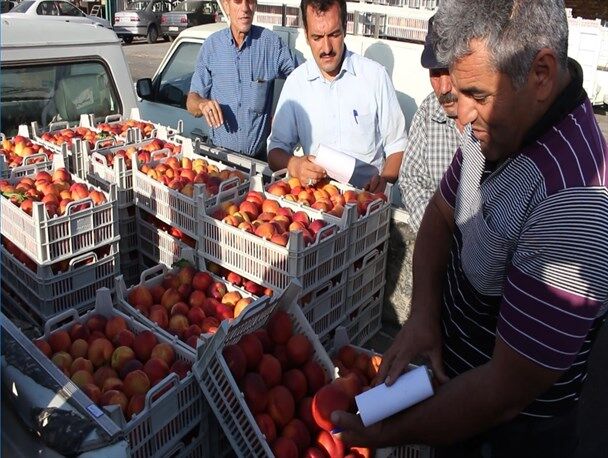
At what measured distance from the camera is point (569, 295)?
1.35m

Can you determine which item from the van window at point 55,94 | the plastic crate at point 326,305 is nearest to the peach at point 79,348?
the plastic crate at point 326,305

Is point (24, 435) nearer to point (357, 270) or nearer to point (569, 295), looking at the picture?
point (569, 295)

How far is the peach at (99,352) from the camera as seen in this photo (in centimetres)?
237

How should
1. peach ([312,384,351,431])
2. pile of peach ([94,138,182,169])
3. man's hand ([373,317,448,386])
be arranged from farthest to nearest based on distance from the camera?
pile of peach ([94,138,182,169]) < peach ([312,384,351,431]) < man's hand ([373,317,448,386])

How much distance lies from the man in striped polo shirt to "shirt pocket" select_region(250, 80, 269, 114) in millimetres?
2921

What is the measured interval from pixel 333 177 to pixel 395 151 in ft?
2.13

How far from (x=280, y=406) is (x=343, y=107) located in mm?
2060

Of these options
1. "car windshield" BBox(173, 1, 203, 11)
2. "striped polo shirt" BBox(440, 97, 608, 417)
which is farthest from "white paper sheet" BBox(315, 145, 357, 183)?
"car windshield" BBox(173, 1, 203, 11)

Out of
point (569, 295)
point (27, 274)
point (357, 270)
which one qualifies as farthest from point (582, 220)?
point (27, 274)

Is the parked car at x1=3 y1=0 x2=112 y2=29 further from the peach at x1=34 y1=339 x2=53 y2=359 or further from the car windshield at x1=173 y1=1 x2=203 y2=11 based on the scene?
the peach at x1=34 y1=339 x2=53 y2=359

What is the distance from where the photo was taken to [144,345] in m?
2.41

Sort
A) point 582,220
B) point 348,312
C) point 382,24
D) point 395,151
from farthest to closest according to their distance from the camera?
1. point 382,24
2. point 395,151
3. point 348,312
4. point 582,220

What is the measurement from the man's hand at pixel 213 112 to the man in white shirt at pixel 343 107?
479 mm

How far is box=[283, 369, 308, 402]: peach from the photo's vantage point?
7.57ft
